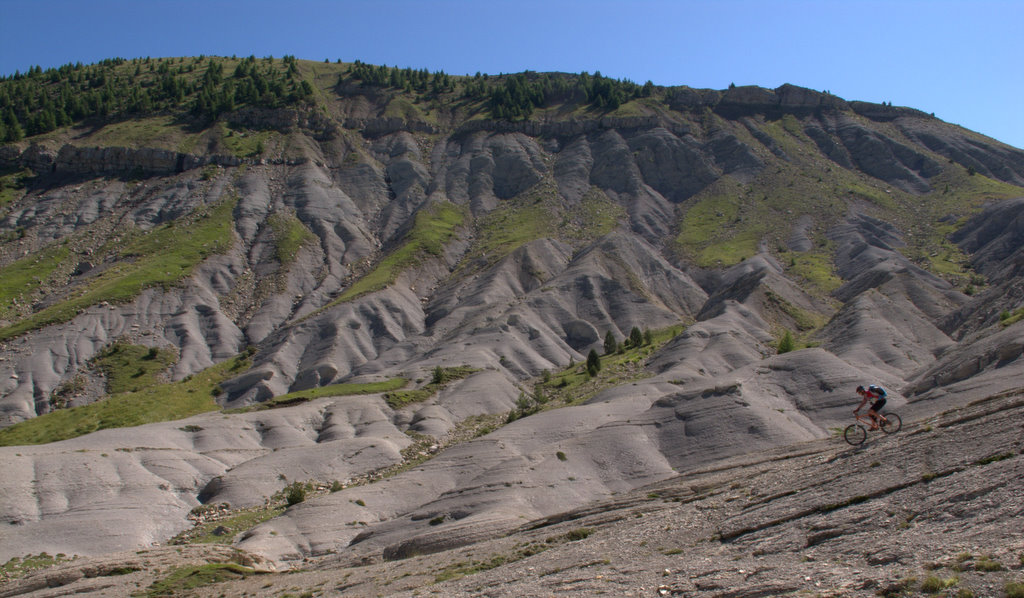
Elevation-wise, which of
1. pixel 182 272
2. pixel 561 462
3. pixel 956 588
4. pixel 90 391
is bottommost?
pixel 956 588

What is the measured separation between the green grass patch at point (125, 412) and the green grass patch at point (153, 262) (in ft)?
68.1

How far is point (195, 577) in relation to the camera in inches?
1270

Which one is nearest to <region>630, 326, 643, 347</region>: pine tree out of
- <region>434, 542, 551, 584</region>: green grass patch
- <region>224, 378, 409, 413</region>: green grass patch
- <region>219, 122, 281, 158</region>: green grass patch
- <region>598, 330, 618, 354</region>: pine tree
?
<region>598, 330, 618, 354</region>: pine tree

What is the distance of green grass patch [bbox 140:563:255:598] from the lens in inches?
1200

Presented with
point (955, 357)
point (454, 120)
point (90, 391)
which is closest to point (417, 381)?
point (90, 391)

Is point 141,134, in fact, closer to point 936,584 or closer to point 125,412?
point 125,412

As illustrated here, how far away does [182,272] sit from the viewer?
118 metres

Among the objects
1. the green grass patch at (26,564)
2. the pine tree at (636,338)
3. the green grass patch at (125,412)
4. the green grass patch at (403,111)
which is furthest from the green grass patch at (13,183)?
the green grass patch at (26,564)

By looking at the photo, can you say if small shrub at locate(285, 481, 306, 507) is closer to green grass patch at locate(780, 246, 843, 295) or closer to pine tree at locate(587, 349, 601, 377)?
pine tree at locate(587, 349, 601, 377)

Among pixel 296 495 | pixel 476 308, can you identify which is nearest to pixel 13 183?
pixel 476 308

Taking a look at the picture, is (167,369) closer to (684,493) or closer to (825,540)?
(684,493)

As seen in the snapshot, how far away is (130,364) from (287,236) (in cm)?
4351

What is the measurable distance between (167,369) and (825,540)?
97.4 meters

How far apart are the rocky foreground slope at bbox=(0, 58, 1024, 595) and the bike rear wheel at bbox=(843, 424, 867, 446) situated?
2.52 m
